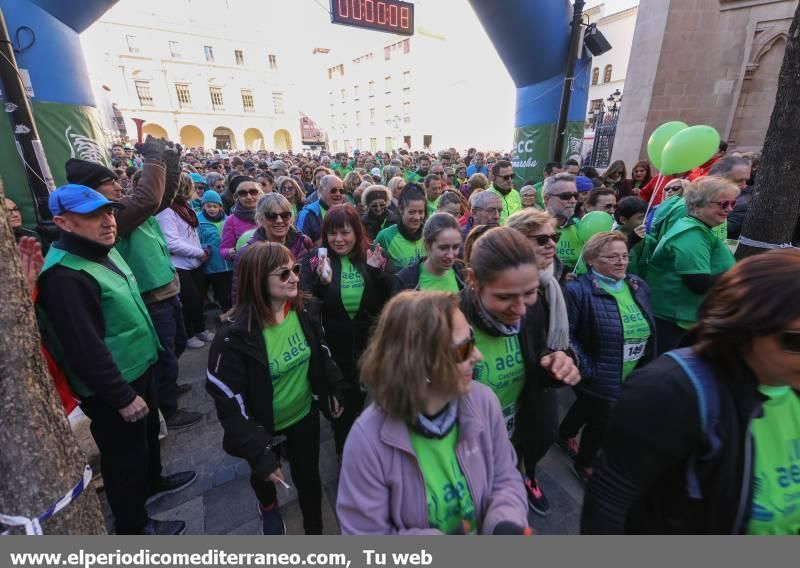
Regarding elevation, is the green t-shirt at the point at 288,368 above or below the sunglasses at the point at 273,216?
below

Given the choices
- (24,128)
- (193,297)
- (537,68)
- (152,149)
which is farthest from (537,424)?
(537,68)

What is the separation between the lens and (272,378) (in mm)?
1909

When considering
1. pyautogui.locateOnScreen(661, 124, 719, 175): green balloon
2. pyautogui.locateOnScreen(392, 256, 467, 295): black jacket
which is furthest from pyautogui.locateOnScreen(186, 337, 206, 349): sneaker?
pyautogui.locateOnScreen(661, 124, 719, 175): green balloon

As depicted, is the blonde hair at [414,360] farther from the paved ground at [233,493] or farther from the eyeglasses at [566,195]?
the eyeglasses at [566,195]

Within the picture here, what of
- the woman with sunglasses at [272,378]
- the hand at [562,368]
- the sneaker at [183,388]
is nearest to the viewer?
the hand at [562,368]

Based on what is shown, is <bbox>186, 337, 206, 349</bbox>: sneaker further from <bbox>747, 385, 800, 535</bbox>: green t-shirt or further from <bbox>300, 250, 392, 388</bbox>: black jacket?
<bbox>747, 385, 800, 535</bbox>: green t-shirt

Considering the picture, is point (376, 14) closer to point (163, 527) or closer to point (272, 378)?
point (272, 378)

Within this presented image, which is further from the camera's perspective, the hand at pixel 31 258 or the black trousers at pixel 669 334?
the black trousers at pixel 669 334

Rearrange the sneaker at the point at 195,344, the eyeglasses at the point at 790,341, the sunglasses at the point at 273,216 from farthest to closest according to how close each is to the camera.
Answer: the sneaker at the point at 195,344 → the sunglasses at the point at 273,216 → the eyeglasses at the point at 790,341

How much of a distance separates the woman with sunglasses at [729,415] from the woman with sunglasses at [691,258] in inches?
67.6

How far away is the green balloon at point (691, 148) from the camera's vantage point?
349cm

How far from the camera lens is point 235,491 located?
260cm

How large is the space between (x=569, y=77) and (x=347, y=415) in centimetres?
749

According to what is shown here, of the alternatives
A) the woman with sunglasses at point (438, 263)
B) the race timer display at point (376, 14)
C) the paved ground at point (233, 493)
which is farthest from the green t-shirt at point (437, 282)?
the race timer display at point (376, 14)
